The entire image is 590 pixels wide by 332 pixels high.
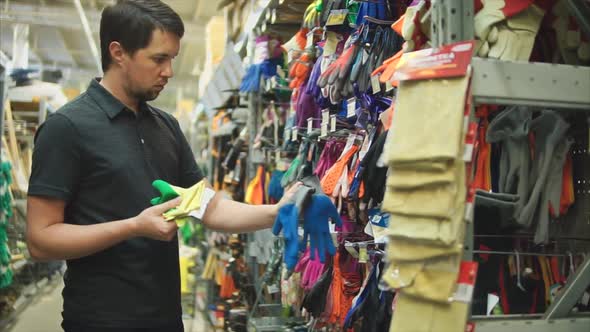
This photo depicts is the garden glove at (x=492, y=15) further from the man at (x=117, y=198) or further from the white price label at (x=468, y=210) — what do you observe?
the man at (x=117, y=198)

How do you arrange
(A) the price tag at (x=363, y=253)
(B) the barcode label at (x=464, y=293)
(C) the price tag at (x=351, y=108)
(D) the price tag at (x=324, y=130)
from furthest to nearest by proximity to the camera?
(D) the price tag at (x=324, y=130) < (C) the price tag at (x=351, y=108) < (A) the price tag at (x=363, y=253) < (B) the barcode label at (x=464, y=293)

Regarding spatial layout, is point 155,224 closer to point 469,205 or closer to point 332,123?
point 469,205

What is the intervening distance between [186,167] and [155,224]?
1.69 ft

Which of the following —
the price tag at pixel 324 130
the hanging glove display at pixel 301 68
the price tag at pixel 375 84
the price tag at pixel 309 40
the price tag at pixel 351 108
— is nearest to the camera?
the price tag at pixel 375 84

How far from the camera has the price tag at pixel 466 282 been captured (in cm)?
154

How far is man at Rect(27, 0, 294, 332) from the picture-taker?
1847 mm

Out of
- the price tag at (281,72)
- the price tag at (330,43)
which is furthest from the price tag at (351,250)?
the price tag at (281,72)

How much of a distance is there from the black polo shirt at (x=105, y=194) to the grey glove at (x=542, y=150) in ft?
4.18

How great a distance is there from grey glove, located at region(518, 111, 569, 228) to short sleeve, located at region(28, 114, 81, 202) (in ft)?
4.93

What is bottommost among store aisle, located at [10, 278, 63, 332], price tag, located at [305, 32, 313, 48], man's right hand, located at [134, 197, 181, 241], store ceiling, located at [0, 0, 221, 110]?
store aisle, located at [10, 278, 63, 332]

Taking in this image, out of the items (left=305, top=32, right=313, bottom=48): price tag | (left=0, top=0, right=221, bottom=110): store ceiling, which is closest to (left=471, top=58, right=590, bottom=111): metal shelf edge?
(left=305, top=32, right=313, bottom=48): price tag

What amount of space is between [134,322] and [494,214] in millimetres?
1337

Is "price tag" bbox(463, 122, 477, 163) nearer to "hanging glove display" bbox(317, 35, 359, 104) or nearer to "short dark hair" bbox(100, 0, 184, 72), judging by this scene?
"short dark hair" bbox(100, 0, 184, 72)

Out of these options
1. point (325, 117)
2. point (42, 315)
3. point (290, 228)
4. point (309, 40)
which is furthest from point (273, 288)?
point (42, 315)
